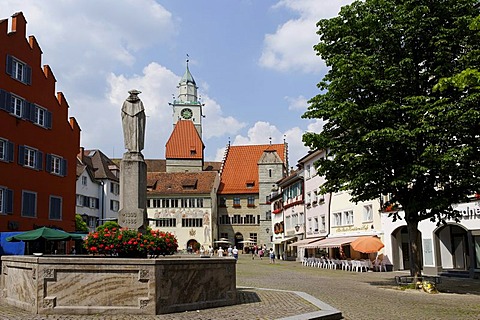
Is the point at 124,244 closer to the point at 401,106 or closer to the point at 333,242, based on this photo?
the point at 401,106

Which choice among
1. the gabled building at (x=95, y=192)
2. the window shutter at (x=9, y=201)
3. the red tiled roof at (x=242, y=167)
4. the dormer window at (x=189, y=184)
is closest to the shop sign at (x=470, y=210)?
the window shutter at (x=9, y=201)

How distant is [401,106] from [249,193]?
72.3 m

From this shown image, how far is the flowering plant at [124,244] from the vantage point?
1438 cm

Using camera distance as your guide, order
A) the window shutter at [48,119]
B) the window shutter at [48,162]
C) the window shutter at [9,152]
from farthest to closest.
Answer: the window shutter at [48,119] → the window shutter at [48,162] → the window shutter at [9,152]

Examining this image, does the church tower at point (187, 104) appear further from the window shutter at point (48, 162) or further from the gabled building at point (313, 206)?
the window shutter at point (48, 162)

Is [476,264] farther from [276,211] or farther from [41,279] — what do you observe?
[276,211]

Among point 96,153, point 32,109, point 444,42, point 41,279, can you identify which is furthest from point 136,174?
point 96,153

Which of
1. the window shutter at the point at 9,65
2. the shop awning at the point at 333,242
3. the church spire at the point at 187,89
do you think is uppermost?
the church spire at the point at 187,89

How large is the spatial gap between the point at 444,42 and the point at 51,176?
29.9m

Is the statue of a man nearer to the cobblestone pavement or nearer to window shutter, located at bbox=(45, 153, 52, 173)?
the cobblestone pavement

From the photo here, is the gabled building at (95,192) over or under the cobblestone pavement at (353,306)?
over

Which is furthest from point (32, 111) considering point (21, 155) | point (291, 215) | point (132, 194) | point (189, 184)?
point (189, 184)

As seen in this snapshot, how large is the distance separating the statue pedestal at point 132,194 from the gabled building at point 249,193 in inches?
2656

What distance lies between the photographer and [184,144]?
347 ft
